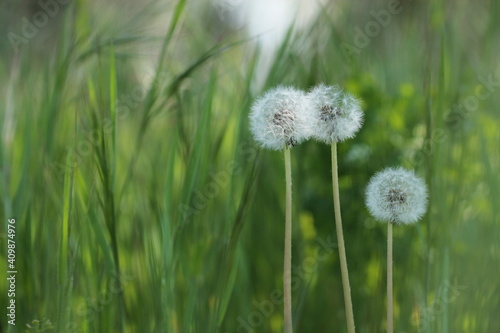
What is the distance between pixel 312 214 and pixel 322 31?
1.03 feet

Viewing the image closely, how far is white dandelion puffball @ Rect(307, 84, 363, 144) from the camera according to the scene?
0.56 m

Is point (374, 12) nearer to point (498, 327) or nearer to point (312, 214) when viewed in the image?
point (312, 214)

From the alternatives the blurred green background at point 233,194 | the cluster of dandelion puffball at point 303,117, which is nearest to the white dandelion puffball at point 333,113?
the cluster of dandelion puffball at point 303,117

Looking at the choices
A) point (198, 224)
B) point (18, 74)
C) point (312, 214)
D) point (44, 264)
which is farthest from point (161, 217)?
point (18, 74)

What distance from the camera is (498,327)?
2.30 feet

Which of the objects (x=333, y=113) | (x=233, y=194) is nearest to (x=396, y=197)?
(x=333, y=113)

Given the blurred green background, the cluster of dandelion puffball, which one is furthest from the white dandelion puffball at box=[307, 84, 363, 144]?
the blurred green background

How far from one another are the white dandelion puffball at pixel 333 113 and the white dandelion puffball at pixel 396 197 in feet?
0.18

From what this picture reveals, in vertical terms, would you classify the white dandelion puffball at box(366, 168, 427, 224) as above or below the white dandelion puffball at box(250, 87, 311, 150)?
below

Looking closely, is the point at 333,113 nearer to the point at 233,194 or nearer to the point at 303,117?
the point at 303,117

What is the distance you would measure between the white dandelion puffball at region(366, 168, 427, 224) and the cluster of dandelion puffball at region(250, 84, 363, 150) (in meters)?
0.06

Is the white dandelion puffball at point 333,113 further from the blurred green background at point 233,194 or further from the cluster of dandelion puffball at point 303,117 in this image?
the blurred green background at point 233,194

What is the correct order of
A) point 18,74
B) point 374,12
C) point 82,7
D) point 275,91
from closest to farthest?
point 275,91 < point 82,7 < point 18,74 < point 374,12

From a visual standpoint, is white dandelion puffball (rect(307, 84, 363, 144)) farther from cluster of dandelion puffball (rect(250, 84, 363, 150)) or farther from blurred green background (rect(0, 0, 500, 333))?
blurred green background (rect(0, 0, 500, 333))
